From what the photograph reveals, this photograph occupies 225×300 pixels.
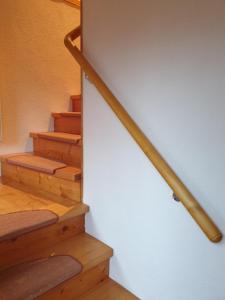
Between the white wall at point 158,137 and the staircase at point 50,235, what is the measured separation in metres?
0.12

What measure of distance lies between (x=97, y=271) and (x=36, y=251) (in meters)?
0.38

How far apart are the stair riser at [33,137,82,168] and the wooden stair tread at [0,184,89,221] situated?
1.09 feet

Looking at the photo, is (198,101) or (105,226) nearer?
(198,101)

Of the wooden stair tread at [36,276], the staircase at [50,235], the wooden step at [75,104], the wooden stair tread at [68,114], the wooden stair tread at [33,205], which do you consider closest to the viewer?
the wooden stair tread at [36,276]

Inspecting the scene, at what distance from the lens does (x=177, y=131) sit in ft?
3.71

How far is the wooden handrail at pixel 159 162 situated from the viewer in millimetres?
974

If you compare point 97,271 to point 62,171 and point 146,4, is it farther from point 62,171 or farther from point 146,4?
point 146,4

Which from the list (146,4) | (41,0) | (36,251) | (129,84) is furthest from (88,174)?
(41,0)

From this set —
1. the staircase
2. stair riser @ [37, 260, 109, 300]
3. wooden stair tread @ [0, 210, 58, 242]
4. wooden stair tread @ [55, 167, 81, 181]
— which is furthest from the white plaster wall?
stair riser @ [37, 260, 109, 300]

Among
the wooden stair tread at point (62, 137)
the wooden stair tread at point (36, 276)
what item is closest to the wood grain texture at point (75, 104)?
the wooden stair tread at point (62, 137)

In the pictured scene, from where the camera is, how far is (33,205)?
165 centimetres

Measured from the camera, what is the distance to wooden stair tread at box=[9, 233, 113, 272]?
143 cm

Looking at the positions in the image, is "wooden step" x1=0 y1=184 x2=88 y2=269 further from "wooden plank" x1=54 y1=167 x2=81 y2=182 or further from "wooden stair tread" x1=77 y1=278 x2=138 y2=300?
"wooden stair tread" x1=77 y1=278 x2=138 y2=300

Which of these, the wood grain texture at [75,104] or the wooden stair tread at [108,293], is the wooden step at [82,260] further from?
the wood grain texture at [75,104]
